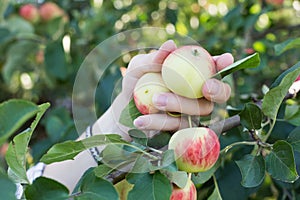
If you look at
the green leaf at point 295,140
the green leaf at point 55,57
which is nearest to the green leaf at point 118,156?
the green leaf at point 295,140

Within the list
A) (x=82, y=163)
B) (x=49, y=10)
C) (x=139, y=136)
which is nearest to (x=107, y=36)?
(x=49, y=10)

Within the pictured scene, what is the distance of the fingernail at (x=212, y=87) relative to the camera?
0.56 m

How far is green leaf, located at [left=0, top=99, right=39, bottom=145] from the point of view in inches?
16.2

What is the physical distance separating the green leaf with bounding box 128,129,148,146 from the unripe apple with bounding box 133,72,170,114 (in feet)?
0.08

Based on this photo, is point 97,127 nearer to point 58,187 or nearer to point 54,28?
point 58,187

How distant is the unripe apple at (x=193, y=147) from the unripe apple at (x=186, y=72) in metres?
0.04

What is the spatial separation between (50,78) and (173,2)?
60 centimetres

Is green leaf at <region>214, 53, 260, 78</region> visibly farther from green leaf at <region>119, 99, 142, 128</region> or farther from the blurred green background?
the blurred green background

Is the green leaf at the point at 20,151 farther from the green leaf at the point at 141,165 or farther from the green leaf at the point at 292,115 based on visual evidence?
the green leaf at the point at 292,115

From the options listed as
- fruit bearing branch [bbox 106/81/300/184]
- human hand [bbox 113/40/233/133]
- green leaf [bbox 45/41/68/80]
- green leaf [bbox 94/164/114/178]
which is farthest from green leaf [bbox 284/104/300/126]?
green leaf [bbox 45/41/68/80]

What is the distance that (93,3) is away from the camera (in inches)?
89.7

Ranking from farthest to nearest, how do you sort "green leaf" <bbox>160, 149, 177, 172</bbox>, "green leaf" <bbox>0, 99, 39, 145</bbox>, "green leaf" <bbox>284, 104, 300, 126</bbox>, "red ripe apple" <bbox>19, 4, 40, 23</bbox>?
1. "red ripe apple" <bbox>19, 4, 40, 23</bbox>
2. "green leaf" <bbox>284, 104, 300, 126</bbox>
3. "green leaf" <bbox>160, 149, 177, 172</bbox>
4. "green leaf" <bbox>0, 99, 39, 145</bbox>

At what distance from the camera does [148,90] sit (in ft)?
1.94

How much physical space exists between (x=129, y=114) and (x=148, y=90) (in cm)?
5
